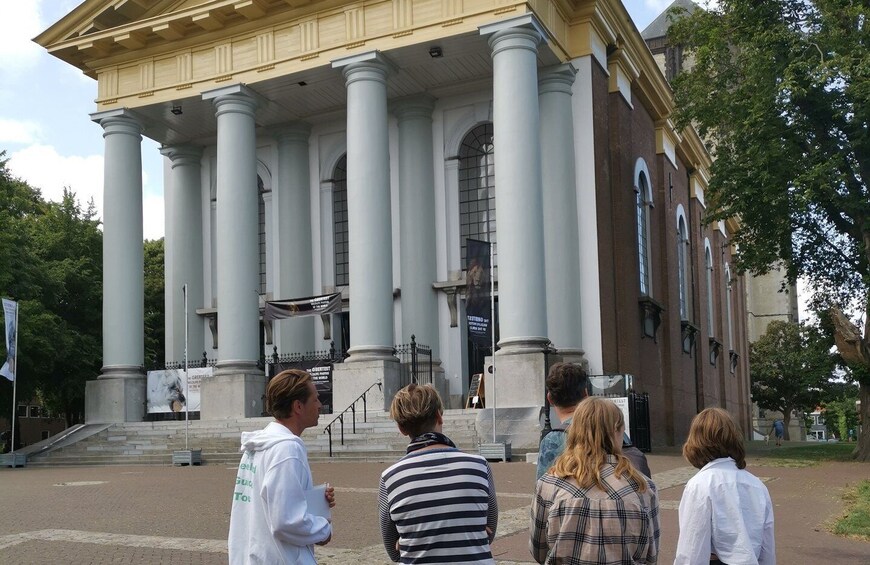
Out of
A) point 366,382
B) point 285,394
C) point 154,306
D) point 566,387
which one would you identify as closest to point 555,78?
point 366,382

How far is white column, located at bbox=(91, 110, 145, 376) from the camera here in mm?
30359

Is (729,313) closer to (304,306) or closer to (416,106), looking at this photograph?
(416,106)

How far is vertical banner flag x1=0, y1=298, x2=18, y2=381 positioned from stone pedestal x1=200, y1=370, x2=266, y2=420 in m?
5.09

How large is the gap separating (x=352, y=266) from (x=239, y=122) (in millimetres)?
6036

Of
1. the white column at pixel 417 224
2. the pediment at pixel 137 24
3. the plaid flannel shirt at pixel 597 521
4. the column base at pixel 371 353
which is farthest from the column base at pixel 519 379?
the plaid flannel shirt at pixel 597 521

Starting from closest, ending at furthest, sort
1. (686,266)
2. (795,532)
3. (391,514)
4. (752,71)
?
(391,514) → (795,532) → (752,71) → (686,266)

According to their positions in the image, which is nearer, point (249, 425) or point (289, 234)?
point (249, 425)

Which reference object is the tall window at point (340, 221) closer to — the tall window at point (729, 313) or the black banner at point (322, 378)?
the black banner at point (322, 378)

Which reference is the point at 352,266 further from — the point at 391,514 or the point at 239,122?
the point at 391,514

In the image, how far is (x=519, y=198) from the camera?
24.6 metres

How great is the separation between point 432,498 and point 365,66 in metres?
23.8

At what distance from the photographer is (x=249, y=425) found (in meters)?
26.3

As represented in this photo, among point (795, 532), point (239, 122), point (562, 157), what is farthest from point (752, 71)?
point (795, 532)

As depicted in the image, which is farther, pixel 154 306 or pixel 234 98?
pixel 154 306
